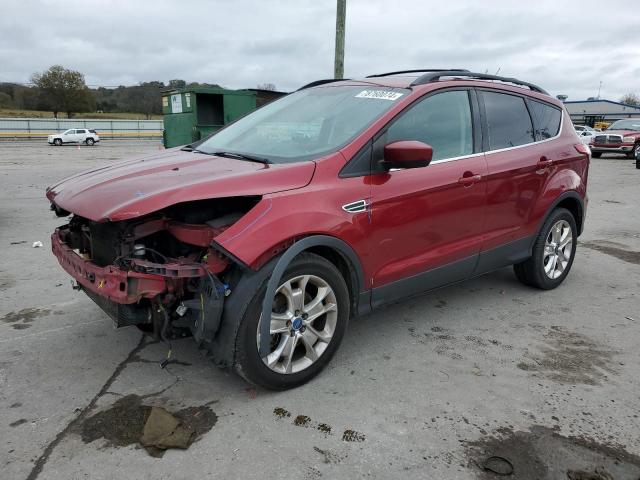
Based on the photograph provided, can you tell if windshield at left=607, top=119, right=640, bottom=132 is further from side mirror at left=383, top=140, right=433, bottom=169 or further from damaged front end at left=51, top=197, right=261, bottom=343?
damaged front end at left=51, top=197, right=261, bottom=343

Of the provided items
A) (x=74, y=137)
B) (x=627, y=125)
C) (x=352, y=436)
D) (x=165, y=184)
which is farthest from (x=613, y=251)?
(x=74, y=137)

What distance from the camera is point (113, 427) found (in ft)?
8.99

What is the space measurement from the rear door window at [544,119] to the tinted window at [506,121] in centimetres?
12

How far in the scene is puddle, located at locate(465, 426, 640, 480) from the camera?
2.44m

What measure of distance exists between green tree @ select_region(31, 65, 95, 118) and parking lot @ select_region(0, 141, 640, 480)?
2884 inches

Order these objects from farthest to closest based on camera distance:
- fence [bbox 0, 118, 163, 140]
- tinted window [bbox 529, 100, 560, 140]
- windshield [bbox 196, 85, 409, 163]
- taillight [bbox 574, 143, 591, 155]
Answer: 1. fence [bbox 0, 118, 163, 140]
2. taillight [bbox 574, 143, 591, 155]
3. tinted window [bbox 529, 100, 560, 140]
4. windshield [bbox 196, 85, 409, 163]

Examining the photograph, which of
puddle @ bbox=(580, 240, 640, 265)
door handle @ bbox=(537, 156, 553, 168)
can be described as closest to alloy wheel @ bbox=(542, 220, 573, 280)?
door handle @ bbox=(537, 156, 553, 168)

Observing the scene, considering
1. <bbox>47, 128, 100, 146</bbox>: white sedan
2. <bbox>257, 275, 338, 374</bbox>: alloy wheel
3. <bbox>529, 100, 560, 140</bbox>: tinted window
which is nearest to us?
<bbox>257, 275, 338, 374</bbox>: alloy wheel

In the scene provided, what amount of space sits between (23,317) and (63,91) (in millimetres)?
74379

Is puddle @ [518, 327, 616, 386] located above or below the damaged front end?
below

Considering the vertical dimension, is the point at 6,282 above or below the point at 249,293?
below

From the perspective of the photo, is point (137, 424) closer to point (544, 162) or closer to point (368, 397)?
point (368, 397)

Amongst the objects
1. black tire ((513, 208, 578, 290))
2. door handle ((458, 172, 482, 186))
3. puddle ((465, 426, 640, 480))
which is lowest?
puddle ((465, 426, 640, 480))

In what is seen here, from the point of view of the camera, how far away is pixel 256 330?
2.83 m
